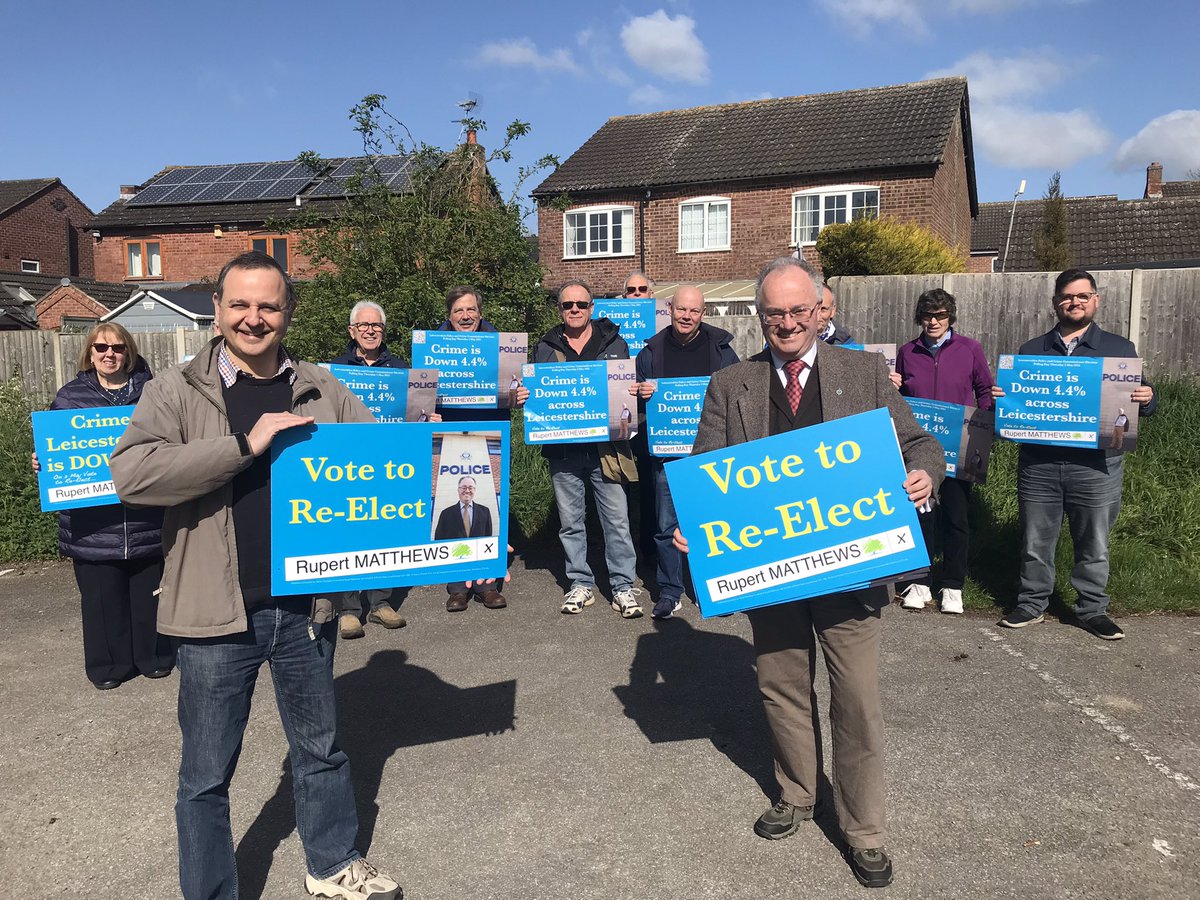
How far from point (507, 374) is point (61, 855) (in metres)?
4.00

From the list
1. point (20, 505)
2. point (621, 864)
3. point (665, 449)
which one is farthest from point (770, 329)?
point (20, 505)

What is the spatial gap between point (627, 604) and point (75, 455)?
144 inches

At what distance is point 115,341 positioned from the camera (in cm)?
530

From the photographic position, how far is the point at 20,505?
830 centimetres

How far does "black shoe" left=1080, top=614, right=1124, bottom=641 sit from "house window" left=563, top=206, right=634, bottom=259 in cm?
2138

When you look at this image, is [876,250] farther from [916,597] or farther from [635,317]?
[916,597]

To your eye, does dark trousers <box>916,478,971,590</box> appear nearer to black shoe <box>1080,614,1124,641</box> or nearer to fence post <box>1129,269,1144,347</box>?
black shoe <box>1080,614,1124,641</box>

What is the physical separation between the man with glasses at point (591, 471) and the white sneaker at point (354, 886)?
10.7ft

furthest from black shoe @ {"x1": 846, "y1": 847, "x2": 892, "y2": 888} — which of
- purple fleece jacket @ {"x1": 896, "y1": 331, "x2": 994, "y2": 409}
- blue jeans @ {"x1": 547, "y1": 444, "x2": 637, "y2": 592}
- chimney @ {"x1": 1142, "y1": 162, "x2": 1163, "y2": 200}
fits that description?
chimney @ {"x1": 1142, "y1": 162, "x2": 1163, "y2": 200}

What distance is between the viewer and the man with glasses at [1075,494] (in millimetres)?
5504

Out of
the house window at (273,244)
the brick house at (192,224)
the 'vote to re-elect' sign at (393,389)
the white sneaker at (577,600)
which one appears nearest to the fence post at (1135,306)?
the white sneaker at (577,600)

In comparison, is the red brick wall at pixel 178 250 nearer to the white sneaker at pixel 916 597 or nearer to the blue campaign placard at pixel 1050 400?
the white sneaker at pixel 916 597

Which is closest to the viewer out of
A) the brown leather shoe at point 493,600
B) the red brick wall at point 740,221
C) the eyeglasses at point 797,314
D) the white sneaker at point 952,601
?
the eyeglasses at point 797,314

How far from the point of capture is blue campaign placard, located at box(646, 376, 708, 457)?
6.02m
